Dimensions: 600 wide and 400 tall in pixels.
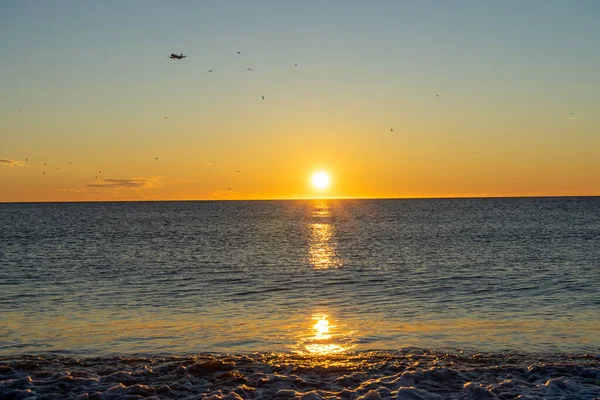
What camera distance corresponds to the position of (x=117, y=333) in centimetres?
2133

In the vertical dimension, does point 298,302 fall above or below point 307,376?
below

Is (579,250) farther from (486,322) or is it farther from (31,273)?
(31,273)

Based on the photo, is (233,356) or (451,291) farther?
(451,291)

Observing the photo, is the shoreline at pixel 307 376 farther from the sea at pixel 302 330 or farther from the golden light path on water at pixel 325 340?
the golden light path on water at pixel 325 340

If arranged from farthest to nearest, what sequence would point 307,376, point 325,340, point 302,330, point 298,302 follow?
point 298,302
point 302,330
point 325,340
point 307,376

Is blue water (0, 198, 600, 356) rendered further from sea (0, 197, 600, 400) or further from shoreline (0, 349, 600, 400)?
shoreline (0, 349, 600, 400)

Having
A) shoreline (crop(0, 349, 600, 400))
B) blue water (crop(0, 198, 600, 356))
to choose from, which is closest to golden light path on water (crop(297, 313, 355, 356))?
blue water (crop(0, 198, 600, 356))

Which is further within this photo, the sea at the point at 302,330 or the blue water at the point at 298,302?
the blue water at the point at 298,302

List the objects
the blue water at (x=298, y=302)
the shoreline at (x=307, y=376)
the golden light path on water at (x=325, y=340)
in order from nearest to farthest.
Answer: the shoreline at (x=307, y=376)
the golden light path on water at (x=325, y=340)
the blue water at (x=298, y=302)

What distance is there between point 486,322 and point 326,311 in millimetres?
6946

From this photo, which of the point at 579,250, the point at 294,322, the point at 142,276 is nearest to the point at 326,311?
the point at 294,322

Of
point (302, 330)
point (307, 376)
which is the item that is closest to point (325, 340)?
point (302, 330)

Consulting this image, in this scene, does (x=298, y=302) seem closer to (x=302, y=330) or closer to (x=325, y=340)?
(x=302, y=330)

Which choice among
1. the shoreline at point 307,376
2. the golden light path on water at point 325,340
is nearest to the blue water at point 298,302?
the golden light path on water at point 325,340
